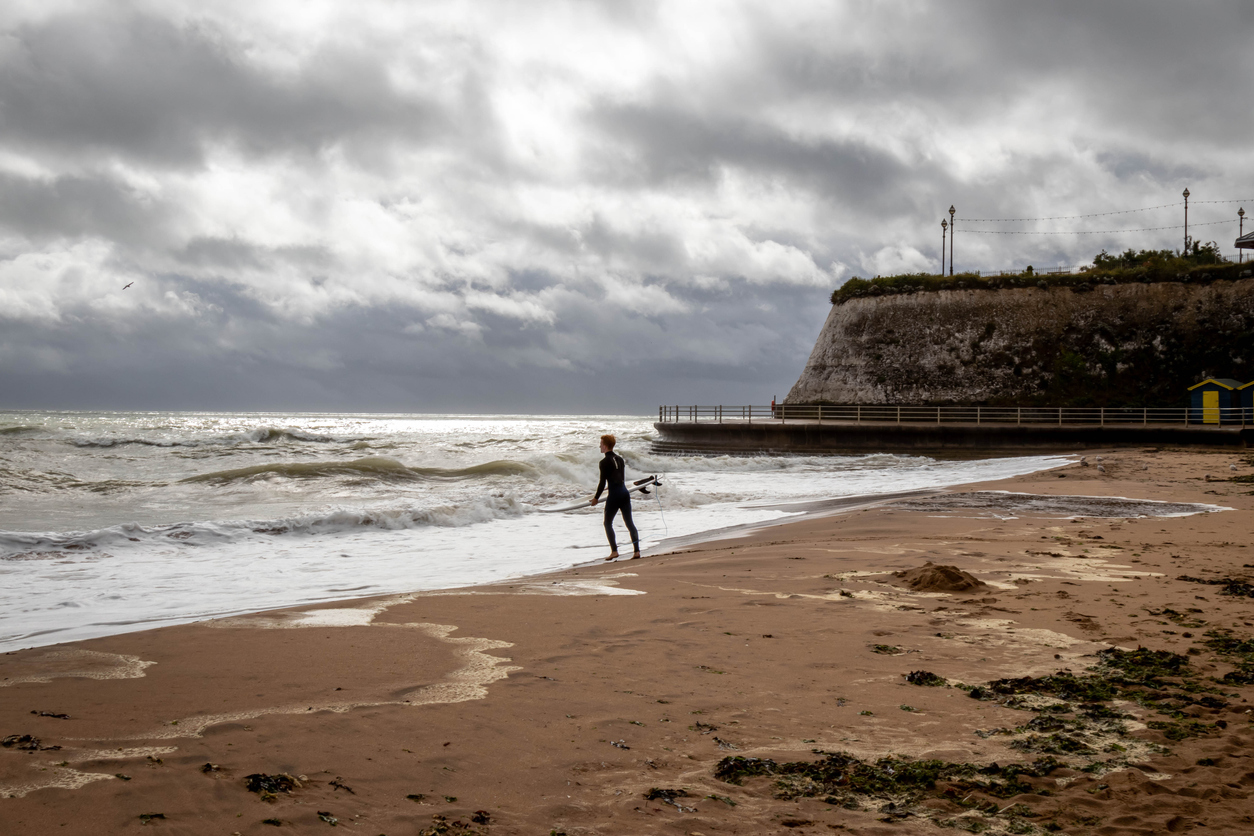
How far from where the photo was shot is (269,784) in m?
2.92

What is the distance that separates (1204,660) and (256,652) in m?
5.78

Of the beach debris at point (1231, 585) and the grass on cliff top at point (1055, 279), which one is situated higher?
the grass on cliff top at point (1055, 279)

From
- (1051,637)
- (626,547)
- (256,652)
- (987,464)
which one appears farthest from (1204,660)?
(987,464)

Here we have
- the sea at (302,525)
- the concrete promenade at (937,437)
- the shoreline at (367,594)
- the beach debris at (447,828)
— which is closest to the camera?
the beach debris at (447,828)

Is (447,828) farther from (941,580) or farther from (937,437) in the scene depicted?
(937,437)

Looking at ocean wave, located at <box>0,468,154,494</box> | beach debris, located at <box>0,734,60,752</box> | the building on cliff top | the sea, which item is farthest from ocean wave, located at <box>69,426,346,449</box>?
the building on cliff top

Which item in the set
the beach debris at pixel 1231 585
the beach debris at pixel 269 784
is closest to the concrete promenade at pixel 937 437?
the beach debris at pixel 1231 585

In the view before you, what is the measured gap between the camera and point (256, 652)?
192 inches

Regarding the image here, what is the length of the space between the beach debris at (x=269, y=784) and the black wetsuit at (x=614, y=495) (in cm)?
725

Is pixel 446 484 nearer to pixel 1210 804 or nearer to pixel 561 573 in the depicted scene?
pixel 561 573

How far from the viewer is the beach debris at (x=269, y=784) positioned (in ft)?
9.34

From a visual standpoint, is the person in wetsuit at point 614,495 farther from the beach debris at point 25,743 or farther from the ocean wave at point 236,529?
the beach debris at point 25,743

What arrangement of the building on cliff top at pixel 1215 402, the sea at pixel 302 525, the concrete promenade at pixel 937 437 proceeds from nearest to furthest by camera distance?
the sea at pixel 302 525 → the concrete promenade at pixel 937 437 → the building on cliff top at pixel 1215 402

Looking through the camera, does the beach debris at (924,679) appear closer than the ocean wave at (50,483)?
Yes
